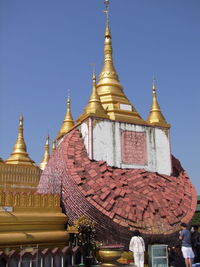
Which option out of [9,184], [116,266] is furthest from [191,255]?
[9,184]

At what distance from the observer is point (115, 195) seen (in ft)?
49.0

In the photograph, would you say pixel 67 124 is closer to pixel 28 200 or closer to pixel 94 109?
pixel 94 109

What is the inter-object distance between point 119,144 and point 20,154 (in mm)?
13935

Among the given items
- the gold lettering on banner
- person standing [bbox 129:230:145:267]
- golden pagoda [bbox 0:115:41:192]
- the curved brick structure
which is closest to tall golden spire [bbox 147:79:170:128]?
the gold lettering on banner

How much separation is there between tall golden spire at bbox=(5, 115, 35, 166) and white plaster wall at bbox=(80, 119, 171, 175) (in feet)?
39.8

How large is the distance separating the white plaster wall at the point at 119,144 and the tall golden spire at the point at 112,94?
0.55 m

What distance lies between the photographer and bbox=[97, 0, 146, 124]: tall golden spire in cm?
1876

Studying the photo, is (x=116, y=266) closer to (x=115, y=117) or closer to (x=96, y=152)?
(x=96, y=152)

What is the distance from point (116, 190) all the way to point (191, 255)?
515cm

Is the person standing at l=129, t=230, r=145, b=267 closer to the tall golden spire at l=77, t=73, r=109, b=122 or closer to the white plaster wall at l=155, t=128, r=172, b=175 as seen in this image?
the white plaster wall at l=155, t=128, r=172, b=175

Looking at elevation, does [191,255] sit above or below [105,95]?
below

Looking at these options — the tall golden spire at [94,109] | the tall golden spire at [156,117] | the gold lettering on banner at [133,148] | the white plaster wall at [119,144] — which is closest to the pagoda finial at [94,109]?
the tall golden spire at [94,109]

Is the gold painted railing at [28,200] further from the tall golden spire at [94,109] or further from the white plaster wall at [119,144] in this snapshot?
the tall golden spire at [94,109]

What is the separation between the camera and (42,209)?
14969 mm
